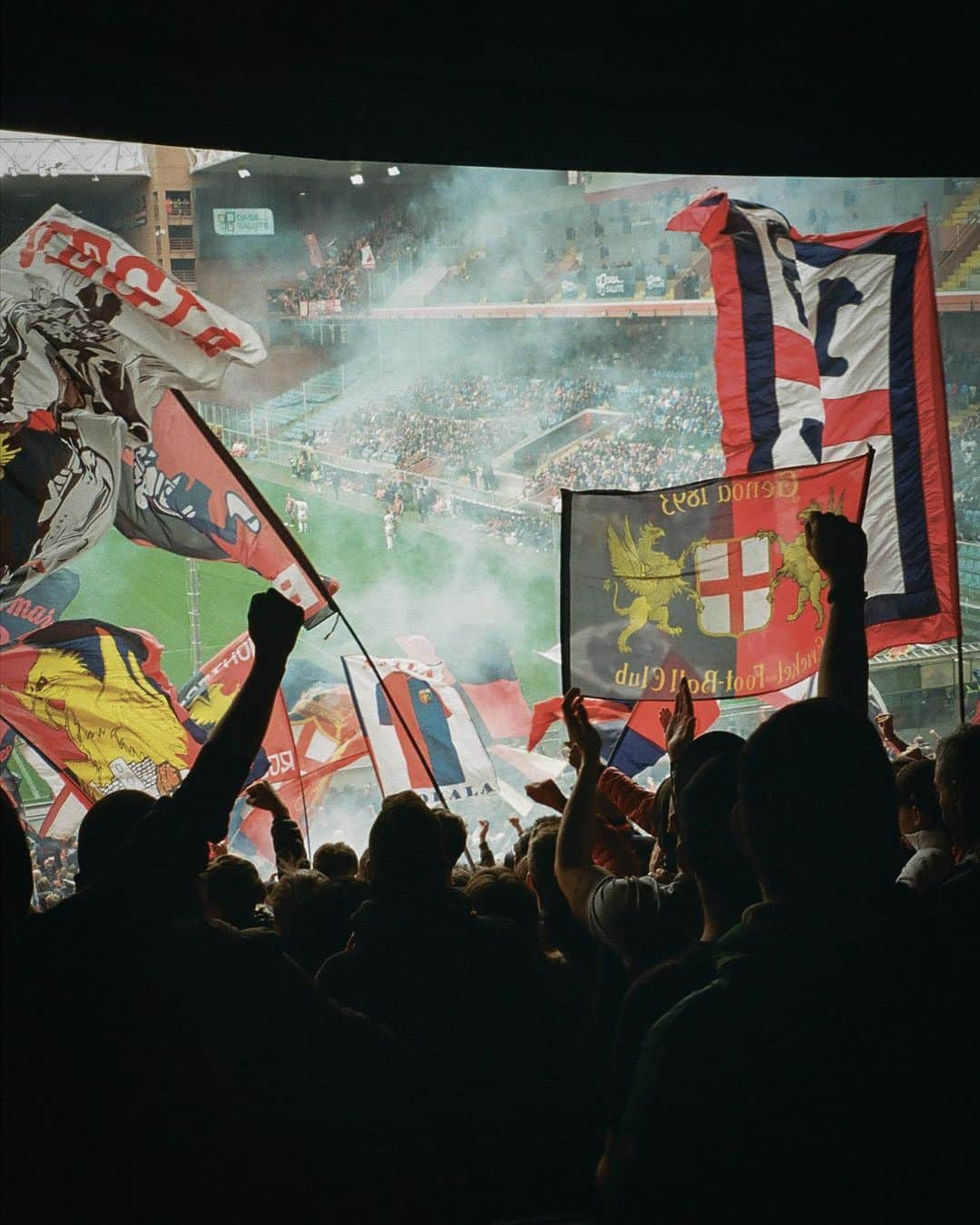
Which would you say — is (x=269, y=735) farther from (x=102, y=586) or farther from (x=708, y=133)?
(x=102, y=586)

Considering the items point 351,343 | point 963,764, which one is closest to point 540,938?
point 963,764

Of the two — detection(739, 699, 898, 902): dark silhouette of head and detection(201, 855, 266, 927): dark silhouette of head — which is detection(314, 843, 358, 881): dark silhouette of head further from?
detection(739, 699, 898, 902): dark silhouette of head

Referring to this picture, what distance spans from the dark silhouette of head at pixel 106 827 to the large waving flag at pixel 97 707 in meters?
3.12

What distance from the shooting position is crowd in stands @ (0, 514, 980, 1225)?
0.97 m

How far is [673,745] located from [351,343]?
1637 cm

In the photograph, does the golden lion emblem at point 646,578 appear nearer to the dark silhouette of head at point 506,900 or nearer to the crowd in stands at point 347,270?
the dark silhouette of head at point 506,900

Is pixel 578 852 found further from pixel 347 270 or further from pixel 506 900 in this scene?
pixel 347 270

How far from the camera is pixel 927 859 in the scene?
2270 mm

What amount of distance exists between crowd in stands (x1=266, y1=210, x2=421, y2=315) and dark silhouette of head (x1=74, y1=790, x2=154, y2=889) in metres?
16.2

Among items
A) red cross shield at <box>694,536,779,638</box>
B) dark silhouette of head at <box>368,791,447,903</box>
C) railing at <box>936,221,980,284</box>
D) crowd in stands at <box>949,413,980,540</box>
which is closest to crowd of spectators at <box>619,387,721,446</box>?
crowd in stands at <box>949,413,980,540</box>

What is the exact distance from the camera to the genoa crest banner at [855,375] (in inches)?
176

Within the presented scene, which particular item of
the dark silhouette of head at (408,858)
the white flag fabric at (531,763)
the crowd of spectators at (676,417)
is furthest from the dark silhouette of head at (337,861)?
the crowd of spectators at (676,417)

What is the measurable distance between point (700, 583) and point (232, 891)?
8.17ft

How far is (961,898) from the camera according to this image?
1.46 m
